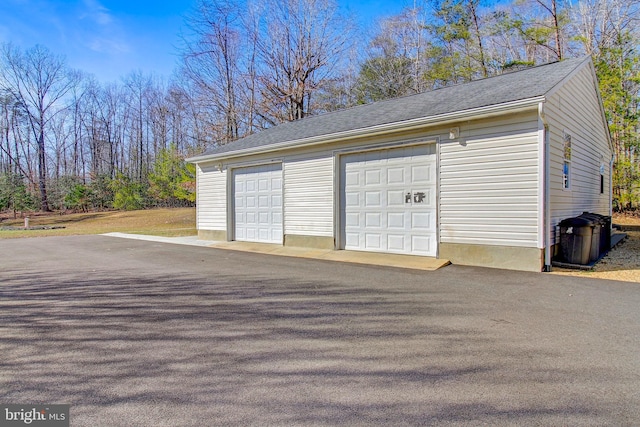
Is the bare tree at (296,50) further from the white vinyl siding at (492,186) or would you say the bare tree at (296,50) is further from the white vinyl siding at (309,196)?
the white vinyl siding at (492,186)

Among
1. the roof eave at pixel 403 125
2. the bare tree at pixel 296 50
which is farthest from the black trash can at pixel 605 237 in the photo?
the bare tree at pixel 296 50

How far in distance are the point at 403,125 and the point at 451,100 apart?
1496 mm

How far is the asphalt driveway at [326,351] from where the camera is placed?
2062 mm

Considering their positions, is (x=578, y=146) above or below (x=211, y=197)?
above

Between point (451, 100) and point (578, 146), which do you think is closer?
point (451, 100)

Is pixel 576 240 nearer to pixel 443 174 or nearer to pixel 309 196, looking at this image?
pixel 443 174

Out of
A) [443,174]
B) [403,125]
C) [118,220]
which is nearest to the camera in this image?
[443,174]

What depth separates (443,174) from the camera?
695 cm

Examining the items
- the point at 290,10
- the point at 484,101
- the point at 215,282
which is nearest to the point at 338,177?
the point at 484,101

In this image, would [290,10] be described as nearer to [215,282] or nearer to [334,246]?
[334,246]

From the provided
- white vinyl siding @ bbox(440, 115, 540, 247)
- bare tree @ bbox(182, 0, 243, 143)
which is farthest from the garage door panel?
bare tree @ bbox(182, 0, 243, 143)

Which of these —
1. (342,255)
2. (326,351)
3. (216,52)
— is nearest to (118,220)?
(216,52)

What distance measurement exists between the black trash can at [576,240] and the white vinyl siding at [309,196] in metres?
4.74

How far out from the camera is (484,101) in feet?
21.7
